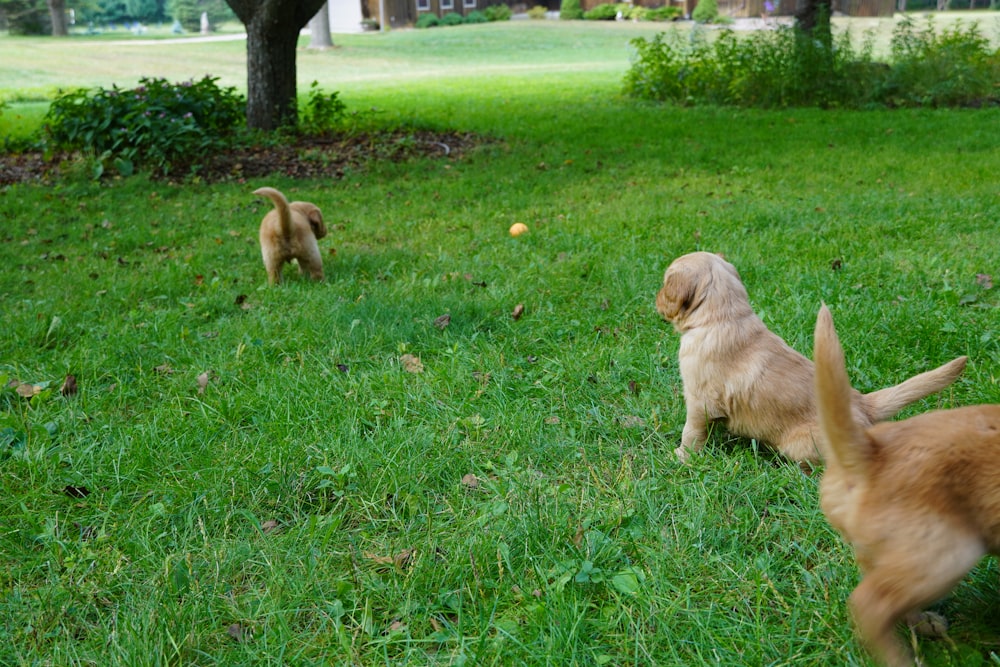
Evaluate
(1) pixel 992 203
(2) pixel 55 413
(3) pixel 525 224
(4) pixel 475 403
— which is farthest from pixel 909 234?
(2) pixel 55 413

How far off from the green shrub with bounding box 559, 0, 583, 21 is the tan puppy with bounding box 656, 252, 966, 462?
5187 centimetres

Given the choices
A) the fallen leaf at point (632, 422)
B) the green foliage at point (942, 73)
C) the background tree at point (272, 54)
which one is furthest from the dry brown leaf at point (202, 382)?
the green foliage at point (942, 73)

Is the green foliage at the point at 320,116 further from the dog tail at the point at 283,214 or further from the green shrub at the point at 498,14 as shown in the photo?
the green shrub at the point at 498,14

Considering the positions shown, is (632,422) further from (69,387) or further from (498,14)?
(498,14)

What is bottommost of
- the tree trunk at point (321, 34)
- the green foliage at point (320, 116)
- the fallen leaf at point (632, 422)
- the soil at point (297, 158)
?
the fallen leaf at point (632, 422)

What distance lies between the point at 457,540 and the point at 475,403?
3.63 ft

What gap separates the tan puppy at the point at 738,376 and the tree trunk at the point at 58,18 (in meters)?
58.0

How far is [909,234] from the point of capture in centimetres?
599

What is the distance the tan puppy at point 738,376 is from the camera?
9.83 feet

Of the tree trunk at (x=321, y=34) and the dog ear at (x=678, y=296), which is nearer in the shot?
the dog ear at (x=678, y=296)

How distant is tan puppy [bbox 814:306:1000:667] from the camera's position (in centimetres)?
189

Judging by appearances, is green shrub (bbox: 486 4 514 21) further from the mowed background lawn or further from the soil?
the mowed background lawn

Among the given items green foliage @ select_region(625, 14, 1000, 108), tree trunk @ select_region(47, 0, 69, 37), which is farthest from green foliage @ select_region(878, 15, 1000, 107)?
tree trunk @ select_region(47, 0, 69, 37)

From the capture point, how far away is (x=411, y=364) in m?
4.23
